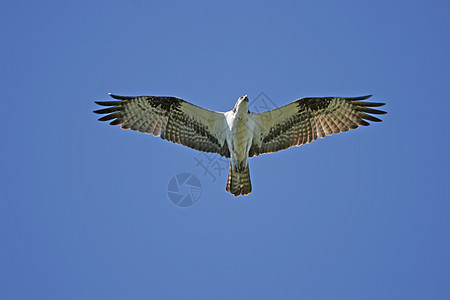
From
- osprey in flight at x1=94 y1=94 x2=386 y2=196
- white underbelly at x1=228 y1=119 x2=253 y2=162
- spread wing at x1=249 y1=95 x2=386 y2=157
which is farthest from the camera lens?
spread wing at x1=249 y1=95 x2=386 y2=157

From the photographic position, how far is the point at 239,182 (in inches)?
485

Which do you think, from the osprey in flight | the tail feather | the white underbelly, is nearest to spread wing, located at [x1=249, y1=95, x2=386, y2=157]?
the osprey in flight

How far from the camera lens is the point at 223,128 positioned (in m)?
12.4

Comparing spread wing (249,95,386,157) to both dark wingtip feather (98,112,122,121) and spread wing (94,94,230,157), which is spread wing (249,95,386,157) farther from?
dark wingtip feather (98,112,122,121)

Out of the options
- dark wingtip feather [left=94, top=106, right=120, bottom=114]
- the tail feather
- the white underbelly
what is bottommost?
the tail feather

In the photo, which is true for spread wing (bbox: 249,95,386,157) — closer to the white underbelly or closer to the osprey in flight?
the osprey in flight

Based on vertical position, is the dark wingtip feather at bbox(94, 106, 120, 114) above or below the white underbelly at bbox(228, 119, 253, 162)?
above

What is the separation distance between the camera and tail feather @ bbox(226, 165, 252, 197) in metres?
12.3

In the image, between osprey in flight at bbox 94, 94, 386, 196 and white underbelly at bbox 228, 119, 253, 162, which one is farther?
osprey in flight at bbox 94, 94, 386, 196

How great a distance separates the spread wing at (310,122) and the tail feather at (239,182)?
1.80ft

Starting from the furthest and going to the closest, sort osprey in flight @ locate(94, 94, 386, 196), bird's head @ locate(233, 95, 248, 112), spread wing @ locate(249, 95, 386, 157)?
spread wing @ locate(249, 95, 386, 157)
osprey in flight @ locate(94, 94, 386, 196)
bird's head @ locate(233, 95, 248, 112)

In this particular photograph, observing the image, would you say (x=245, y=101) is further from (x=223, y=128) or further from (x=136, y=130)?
(x=136, y=130)

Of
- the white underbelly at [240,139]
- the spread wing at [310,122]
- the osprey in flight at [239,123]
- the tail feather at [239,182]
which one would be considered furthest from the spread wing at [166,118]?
the spread wing at [310,122]

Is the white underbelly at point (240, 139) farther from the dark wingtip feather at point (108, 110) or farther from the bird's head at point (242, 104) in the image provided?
the dark wingtip feather at point (108, 110)
